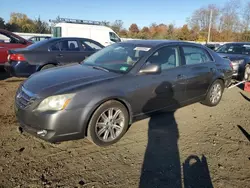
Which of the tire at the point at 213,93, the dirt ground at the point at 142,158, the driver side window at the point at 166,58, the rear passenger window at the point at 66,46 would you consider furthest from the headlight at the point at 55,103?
the rear passenger window at the point at 66,46

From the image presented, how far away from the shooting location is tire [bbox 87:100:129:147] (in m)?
3.28

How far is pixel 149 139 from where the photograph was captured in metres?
3.76

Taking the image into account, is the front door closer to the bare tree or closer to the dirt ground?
the dirt ground

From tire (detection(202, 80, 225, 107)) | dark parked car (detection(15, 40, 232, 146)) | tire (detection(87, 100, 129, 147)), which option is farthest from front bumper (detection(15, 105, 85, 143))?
tire (detection(202, 80, 225, 107))

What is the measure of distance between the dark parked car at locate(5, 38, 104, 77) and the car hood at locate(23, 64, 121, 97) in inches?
122

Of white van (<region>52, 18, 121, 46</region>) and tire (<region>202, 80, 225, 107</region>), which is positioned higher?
white van (<region>52, 18, 121, 46</region>)

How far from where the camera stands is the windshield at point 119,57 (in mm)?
3949

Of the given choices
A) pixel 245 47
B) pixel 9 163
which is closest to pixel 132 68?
pixel 9 163

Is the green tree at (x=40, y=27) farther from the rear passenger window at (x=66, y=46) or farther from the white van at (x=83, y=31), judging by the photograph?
the rear passenger window at (x=66, y=46)

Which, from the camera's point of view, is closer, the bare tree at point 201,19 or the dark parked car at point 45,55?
the dark parked car at point 45,55

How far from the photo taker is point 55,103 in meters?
3.04

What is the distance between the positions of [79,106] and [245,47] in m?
8.64

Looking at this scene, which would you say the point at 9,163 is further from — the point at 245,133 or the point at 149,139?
the point at 245,133

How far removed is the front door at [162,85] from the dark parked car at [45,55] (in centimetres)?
409
